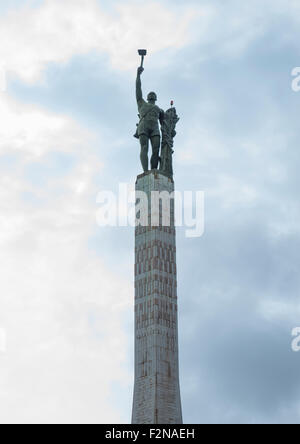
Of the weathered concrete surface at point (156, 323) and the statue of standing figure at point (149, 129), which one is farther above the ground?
the statue of standing figure at point (149, 129)

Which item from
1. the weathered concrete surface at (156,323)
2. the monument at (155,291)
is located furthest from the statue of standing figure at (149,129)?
the weathered concrete surface at (156,323)

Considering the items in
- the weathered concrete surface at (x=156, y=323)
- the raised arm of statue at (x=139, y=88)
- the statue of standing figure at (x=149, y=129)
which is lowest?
the weathered concrete surface at (x=156, y=323)

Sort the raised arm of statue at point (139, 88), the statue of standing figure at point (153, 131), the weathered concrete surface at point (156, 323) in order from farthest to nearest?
1. the raised arm of statue at point (139, 88)
2. the statue of standing figure at point (153, 131)
3. the weathered concrete surface at point (156, 323)

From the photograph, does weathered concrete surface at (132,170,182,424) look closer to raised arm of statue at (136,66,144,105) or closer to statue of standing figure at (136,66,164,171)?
statue of standing figure at (136,66,164,171)

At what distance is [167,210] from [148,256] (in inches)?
125

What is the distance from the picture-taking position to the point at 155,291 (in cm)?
5784

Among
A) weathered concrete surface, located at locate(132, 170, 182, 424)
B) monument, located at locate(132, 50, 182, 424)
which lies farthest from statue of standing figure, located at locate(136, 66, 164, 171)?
weathered concrete surface, located at locate(132, 170, 182, 424)

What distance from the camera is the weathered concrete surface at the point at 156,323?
5572cm

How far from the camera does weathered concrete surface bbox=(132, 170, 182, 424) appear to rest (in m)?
55.7

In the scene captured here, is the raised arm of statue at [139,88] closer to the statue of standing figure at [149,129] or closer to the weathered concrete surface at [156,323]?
the statue of standing figure at [149,129]

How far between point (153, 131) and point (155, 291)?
10.7m

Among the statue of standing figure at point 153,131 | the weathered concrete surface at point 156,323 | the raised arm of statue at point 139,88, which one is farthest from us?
the raised arm of statue at point 139,88
